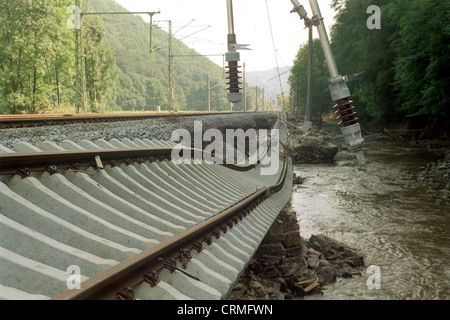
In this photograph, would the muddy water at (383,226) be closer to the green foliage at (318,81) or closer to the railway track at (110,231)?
the railway track at (110,231)

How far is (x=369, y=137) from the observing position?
6.46 m

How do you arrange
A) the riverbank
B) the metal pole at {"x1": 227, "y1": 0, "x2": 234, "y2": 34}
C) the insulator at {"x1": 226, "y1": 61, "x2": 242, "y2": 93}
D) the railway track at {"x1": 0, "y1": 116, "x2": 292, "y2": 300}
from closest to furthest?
the railway track at {"x1": 0, "y1": 116, "x2": 292, "y2": 300} < the riverbank < the metal pole at {"x1": 227, "y1": 0, "x2": 234, "y2": 34} < the insulator at {"x1": 226, "y1": 61, "x2": 242, "y2": 93}

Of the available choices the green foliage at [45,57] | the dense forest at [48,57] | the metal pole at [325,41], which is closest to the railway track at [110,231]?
the metal pole at [325,41]

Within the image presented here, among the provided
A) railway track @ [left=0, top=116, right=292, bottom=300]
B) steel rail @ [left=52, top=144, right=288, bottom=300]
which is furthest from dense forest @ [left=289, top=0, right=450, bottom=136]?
steel rail @ [left=52, top=144, right=288, bottom=300]

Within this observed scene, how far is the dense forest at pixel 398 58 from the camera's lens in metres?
20.8

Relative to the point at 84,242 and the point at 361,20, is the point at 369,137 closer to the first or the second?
the point at 84,242

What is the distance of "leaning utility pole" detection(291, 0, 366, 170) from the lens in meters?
6.41

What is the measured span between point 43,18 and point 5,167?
1522 inches

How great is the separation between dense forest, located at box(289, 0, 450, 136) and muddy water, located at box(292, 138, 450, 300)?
3.76 metres

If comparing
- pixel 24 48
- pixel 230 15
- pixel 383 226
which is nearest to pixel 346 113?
pixel 230 15

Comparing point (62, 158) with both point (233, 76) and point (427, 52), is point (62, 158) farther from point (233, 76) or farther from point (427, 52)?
point (427, 52)

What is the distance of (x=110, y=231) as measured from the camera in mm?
3678

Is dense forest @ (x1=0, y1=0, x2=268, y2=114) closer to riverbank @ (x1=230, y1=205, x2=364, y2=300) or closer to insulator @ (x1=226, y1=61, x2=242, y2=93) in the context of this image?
insulator @ (x1=226, y1=61, x2=242, y2=93)
